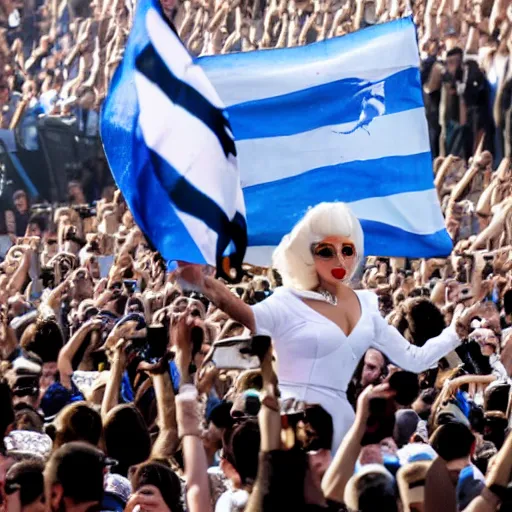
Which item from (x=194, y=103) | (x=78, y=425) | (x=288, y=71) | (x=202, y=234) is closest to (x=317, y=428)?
(x=78, y=425)

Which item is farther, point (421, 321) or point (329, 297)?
point (421, 321)

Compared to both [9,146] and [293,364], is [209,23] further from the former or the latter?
[293,364]

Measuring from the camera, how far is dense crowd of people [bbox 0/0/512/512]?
5703 millimetres

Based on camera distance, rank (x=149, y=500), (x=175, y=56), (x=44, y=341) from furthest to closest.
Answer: (x=44, y=341), (x=175, y=56), (x=149, y=500)

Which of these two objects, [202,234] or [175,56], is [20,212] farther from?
[202,234]

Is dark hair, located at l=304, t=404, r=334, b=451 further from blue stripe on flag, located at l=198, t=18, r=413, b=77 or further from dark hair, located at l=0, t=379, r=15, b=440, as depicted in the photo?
blue stripe on flag, located at l=198, t=18, r=413, b=77

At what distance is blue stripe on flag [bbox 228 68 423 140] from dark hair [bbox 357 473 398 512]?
549 cm

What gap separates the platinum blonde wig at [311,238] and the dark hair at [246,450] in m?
0.86

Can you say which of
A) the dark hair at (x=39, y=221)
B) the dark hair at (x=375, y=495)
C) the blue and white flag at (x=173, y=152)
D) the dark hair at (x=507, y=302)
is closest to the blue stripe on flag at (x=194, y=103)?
the blue and white flag at (x=173, y=152)

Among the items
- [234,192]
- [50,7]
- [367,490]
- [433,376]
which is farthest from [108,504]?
[50,7]

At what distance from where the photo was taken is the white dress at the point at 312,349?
6973 mm

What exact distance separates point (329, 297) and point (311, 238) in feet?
0.67

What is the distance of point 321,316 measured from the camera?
7.09 metres

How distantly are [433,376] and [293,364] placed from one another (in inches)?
89.7
